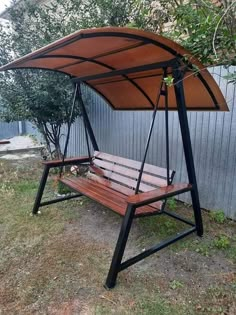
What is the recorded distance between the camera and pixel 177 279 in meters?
2.36

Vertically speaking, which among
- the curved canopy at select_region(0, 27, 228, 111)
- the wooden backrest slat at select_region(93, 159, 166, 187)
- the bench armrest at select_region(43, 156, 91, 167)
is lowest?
the wooden backrest slat at select_region(93, 159, 166, 187)

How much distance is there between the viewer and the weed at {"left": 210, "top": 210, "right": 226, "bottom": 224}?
349cm

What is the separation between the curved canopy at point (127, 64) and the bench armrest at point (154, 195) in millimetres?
1084

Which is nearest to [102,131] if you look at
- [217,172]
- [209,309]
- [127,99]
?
[127,99]

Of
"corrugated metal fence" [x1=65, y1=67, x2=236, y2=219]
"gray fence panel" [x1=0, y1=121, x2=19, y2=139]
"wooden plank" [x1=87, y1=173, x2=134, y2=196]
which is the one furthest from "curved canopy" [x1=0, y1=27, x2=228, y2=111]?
"gray fence panel" [x1=0, y1=121, x2=19, y2=139]

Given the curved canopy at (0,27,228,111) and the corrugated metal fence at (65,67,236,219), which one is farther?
the corrugated metal fence at (65,67,236,219)

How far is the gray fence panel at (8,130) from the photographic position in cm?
1156

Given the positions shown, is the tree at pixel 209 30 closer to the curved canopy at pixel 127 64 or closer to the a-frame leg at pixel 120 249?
the curved canopy at pixel 127 64

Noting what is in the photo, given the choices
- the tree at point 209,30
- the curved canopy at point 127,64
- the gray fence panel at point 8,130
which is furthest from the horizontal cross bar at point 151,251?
the gray fence panel at point 8,130

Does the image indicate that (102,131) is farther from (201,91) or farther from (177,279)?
(177,279)

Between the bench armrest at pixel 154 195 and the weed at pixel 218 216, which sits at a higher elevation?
the bench armrest at pixel 154 195

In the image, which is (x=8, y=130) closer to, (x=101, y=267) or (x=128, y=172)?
(x=128, y=172)

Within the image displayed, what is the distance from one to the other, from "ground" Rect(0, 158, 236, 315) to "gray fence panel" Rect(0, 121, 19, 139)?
864 centimetres

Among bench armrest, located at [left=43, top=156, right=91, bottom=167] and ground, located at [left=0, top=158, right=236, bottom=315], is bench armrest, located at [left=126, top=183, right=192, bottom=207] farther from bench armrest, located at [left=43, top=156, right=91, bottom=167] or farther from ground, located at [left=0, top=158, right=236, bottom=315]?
bench armrest, located at [left=43, top=156, right=91, bottom=167]
